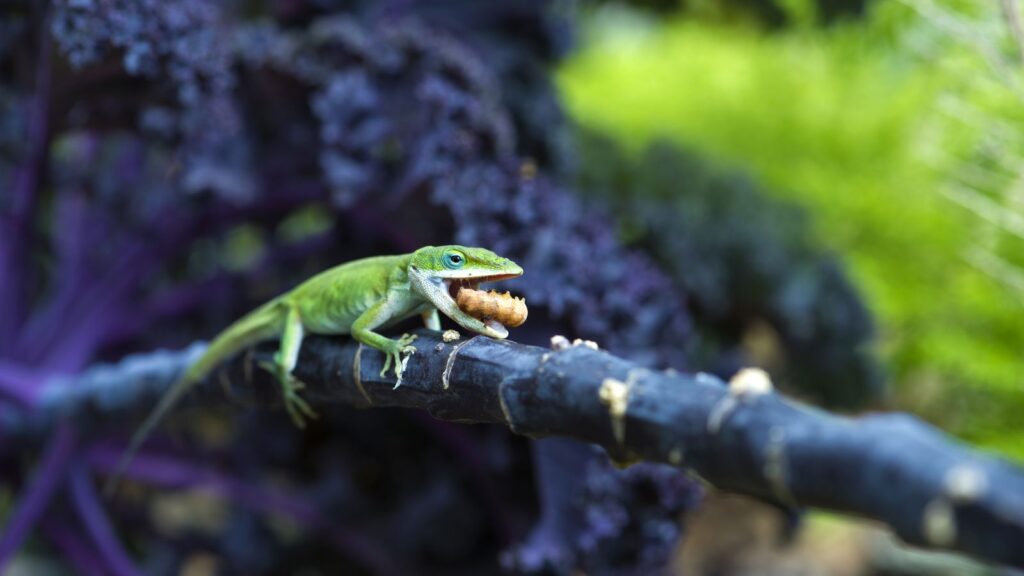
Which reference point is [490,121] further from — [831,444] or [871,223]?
[871,223]

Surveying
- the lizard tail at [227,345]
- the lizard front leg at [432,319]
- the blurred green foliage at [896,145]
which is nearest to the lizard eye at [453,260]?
the lizard front leg at [432,319]

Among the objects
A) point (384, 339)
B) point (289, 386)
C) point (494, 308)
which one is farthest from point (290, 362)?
point (494, 308)

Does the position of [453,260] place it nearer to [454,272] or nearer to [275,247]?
[454,272]

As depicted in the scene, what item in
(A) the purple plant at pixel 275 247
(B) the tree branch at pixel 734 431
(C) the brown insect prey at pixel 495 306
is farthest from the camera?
(A) the purple plant at pixel 275 247

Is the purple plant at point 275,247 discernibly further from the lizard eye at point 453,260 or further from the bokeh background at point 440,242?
the lizard eye at point 453,260

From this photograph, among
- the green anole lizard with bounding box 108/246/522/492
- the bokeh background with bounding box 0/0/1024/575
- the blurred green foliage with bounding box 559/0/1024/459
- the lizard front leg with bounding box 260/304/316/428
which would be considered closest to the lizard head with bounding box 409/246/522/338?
the green anole lizard with bounding box 108/246/522/492

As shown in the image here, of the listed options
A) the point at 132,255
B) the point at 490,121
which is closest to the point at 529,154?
the point at 490,121

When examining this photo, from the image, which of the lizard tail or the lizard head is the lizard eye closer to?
the lizard head
